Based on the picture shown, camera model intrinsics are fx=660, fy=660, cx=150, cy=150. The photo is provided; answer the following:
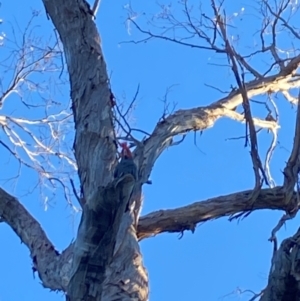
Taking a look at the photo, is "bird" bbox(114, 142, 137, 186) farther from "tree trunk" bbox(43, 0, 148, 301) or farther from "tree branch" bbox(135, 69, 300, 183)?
"tree branch" bbox(135, 69, 300, 183)

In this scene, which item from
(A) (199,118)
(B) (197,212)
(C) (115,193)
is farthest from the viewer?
(A) (199,118)

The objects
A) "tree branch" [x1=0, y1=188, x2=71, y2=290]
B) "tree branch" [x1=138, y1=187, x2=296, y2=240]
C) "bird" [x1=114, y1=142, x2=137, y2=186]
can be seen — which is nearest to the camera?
"bird" [x1=114, y1=142, x2=137, y2=186]

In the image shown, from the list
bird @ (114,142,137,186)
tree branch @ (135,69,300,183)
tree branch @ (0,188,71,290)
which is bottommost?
bird @ (114,142,137,186)

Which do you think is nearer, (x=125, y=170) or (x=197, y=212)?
(x=125, y=170)

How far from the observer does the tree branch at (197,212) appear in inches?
150

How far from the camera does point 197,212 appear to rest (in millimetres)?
3920

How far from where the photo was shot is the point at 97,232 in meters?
2.13

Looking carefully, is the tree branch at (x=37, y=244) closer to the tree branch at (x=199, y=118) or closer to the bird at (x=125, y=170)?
the tree branch at (x=199, y=118)

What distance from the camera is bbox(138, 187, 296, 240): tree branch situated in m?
3.81

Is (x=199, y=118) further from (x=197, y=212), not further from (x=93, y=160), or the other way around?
(x=93, y=160)

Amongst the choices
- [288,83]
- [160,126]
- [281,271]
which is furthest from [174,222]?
[281,271]

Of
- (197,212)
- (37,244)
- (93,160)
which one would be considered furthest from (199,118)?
(93,160)

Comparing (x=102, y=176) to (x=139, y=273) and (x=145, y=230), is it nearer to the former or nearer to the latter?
(x=139, y=273)

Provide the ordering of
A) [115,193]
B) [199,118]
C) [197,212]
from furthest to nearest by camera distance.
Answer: [199,118] → [197,212] → [115,193]
